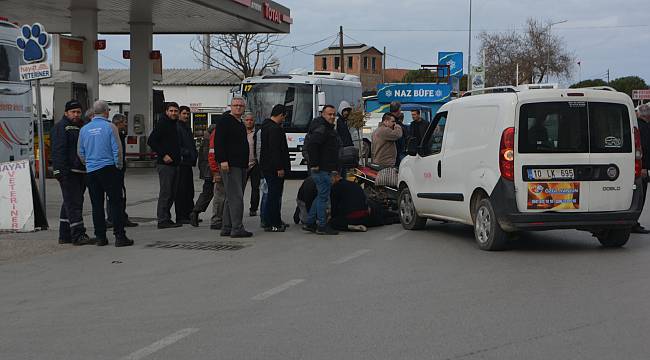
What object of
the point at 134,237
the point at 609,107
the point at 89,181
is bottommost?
the point at 134,237

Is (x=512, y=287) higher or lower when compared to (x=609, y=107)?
lower

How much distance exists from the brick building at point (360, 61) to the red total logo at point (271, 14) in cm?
8201

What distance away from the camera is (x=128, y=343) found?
20.9ft

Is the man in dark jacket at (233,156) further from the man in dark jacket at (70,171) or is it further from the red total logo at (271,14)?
the red total logo at (271,14)

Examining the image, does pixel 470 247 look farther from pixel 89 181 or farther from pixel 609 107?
pixel 89 181

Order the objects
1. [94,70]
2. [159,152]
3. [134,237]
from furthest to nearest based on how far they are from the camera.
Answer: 1. [94,70]
2. [159,152]
3. [134,237]

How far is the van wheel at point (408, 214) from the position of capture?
13133 millimetres

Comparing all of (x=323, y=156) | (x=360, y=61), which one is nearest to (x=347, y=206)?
(x=323, y=156)

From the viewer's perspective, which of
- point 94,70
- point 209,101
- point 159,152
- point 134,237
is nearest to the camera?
point 134,237

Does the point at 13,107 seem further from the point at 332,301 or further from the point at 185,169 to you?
the point at 332,301

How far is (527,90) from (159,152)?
5.82m

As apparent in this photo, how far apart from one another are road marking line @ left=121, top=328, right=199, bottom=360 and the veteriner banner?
279 inches

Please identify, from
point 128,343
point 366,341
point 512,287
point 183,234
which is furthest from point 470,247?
point 128,343

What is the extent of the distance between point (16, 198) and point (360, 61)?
10395 centimetres
